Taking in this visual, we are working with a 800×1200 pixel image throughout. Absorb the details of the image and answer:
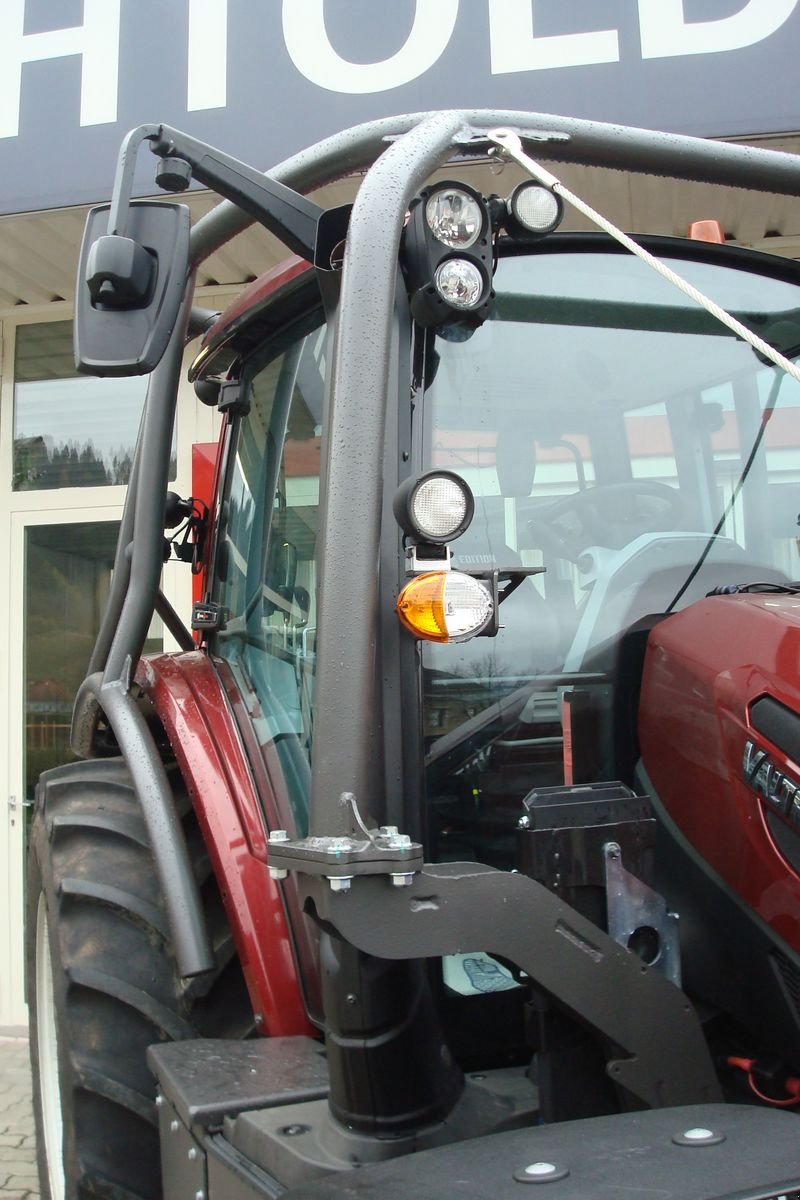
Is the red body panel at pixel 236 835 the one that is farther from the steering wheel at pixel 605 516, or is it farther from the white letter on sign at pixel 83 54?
the white letter on sign at pixel 83 54

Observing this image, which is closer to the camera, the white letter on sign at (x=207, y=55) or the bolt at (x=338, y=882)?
the bolt at (x=338, y=882)

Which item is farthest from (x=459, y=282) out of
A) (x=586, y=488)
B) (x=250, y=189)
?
(x=586, y=488)

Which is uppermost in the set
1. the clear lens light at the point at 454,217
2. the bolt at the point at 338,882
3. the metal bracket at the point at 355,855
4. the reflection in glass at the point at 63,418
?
the reflection in glass at the point at 63,418

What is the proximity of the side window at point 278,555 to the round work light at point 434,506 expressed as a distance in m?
0.52

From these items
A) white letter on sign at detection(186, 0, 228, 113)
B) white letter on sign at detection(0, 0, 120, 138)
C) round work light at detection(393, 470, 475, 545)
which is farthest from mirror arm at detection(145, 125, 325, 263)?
white letter on sign at detection(0, 0, 120, 138)

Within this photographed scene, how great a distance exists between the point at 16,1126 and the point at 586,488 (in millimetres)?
3422

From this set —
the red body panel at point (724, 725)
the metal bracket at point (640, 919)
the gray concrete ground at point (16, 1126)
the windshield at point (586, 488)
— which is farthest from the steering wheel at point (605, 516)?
the gray concrete ground at point (16, 1126)

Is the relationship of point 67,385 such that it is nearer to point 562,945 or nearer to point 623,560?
Result: point 623,560

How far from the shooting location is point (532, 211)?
67.0 inches

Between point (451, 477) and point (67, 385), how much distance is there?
4.62m

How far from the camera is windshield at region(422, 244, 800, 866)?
1.78 m

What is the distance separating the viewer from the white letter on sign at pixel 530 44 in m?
3.77

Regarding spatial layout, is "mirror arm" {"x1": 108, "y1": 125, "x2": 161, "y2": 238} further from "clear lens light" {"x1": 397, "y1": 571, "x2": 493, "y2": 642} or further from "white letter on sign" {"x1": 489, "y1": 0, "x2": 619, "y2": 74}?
"white letter on sign" {"x1": 489, "y1": 0, "x2": 619, "y2": 74}

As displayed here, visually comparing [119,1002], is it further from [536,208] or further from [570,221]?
[570,221]
